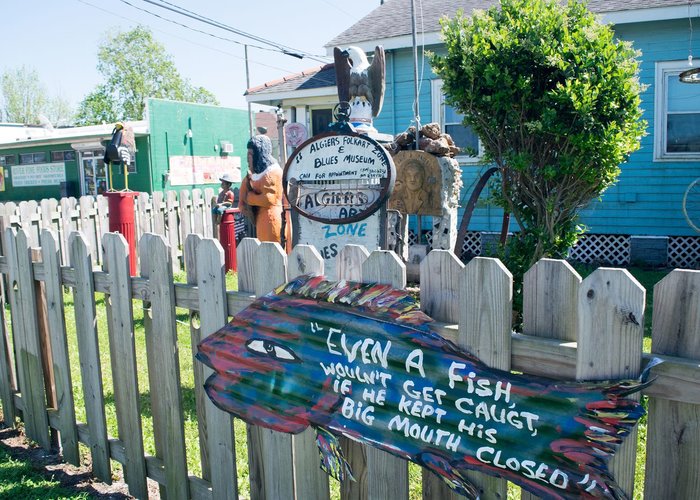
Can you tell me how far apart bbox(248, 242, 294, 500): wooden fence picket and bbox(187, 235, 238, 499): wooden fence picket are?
17 cm

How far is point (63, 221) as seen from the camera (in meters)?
9.24

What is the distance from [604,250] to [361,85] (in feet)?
22.8

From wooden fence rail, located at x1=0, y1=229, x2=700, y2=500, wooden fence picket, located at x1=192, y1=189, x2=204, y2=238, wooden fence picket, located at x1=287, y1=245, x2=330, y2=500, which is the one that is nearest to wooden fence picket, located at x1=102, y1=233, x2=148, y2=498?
wooden fence rail, located at x1=0, y1=229, x2=700, y2=500

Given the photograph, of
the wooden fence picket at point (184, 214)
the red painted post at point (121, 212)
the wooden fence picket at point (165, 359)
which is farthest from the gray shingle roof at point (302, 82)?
the wooden fence picket at point (165, 359)

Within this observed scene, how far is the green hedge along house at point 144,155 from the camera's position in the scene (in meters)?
22.1

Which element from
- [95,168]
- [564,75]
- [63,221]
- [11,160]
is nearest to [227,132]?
[95,168]

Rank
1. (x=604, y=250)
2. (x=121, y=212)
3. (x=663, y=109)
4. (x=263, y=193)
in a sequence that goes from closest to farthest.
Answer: (x=263, y=193), (x=121, y=212), (x=663, y=109), (x=604, y=250)

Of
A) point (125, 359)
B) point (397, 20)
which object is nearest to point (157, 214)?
point (397, 20)

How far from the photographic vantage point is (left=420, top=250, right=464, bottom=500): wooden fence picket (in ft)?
6.59

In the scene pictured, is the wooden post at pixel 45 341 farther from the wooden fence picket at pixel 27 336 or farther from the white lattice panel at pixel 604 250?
the white lattice panel at pixel 604 250

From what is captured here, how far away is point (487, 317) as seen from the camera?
1888mm

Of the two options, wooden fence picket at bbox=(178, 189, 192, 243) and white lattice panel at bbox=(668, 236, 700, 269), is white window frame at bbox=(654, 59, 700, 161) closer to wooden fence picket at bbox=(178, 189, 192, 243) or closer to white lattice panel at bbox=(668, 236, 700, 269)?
white lattice panel at bbox=(668, 236, 700, 269)

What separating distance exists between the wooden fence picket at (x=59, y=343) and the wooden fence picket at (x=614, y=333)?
297cm

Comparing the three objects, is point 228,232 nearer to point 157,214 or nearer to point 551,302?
point 157,214
